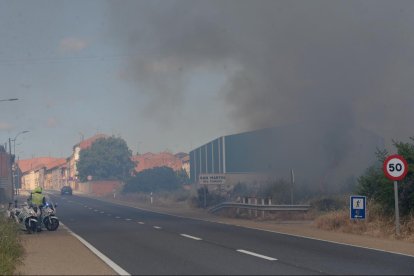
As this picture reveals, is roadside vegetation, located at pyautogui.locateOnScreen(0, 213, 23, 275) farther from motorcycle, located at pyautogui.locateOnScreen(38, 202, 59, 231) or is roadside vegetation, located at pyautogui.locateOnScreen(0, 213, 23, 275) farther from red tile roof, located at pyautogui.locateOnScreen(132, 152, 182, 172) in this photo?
red tile roof, located at pyautogui.locateOnScreen(132, 152, 182, 172)

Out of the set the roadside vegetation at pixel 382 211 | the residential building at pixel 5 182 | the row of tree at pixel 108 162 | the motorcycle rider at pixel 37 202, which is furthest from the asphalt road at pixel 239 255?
the row of tree at pixel 108 162

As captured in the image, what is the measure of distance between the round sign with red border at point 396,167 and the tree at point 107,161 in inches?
3631

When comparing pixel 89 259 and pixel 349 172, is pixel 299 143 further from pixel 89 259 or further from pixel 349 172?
pixel 89 259

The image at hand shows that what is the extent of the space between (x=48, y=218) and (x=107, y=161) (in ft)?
288

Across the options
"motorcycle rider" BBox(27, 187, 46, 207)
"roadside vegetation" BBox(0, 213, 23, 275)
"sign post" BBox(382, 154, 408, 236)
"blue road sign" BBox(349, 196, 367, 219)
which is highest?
"sign post" BBox(382, 154, 408, 236)

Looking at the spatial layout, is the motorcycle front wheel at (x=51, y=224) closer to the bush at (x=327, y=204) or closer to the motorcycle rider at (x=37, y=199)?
the motorcycle rider at (x=37, y=199)

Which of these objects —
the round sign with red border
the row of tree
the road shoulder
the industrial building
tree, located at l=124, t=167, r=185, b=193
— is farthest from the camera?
the row of tree

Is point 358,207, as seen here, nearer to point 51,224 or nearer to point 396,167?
point 396,167

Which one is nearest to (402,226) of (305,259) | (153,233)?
(305,259)

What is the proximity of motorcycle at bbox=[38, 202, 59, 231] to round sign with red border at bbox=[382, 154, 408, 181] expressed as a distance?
38.7 feet

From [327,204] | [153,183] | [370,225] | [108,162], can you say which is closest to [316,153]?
[327,204]

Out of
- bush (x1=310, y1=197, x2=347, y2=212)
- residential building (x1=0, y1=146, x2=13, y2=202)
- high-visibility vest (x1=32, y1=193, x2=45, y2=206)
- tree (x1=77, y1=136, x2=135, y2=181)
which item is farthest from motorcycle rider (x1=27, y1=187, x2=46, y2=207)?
tree (x1=77, y1=136, x2=135, y2=181)

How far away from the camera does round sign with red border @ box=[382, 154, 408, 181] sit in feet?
53.9

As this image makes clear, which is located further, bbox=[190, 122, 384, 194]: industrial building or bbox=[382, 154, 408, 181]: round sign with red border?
bbox=[190, 122, 384, 194]: industrial building
